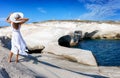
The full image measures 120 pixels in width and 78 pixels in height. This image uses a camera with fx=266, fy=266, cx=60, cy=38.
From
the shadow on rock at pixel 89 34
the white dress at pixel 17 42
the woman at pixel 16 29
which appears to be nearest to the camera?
the woman at pixel 16 29

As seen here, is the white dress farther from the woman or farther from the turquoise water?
the turquoise water

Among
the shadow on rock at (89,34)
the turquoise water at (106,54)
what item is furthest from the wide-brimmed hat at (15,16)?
the shadow on rock at (89,34)

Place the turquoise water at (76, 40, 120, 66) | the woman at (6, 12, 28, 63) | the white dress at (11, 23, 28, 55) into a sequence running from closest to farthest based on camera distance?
the woman at (6, 12, 28, 63) → the white dress at (11, 23, 28, 55) → the turquoise water at (76, 40, 120, 66)

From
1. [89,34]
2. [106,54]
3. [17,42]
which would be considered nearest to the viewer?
[17,42]

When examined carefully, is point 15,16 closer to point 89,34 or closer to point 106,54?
point 106,54

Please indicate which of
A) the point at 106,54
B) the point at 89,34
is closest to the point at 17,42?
the point at 106,54

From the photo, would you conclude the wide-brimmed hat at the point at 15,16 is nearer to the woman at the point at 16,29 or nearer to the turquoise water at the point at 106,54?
the woman at the point at 16,29

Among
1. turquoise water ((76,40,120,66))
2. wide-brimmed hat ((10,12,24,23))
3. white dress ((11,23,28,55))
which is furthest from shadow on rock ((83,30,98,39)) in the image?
wide-brimmed hat ((10,12,24,23))

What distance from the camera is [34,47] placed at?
32.8 m

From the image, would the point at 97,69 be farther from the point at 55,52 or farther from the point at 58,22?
the point at 58,22

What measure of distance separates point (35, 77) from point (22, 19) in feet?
13.0

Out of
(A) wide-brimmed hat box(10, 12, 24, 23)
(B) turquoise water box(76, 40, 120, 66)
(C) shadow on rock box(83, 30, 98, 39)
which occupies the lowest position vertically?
(B) turquoise water box(76, 40, 120, 66)

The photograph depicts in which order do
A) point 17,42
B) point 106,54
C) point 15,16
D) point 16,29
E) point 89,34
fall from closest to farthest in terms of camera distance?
point 15,16 → point 16,29 → point 17,42 → point 106,54 → point 89,34

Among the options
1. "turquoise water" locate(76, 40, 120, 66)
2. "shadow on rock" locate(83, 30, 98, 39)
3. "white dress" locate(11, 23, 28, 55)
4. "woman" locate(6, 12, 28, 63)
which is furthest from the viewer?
"shadow on rock" locate(83, 30, 98, 39)
